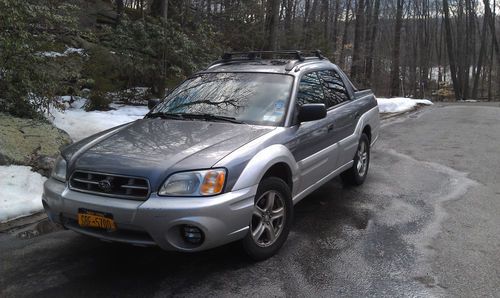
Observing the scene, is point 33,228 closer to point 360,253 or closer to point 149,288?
point 149,288

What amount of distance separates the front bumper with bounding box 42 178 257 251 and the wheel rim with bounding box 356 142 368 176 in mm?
3175

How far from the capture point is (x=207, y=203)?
345cm

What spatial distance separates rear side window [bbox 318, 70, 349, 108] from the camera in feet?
18.6

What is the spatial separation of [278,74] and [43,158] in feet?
11.4

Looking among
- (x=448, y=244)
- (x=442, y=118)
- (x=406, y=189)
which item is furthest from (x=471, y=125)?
(x=448, y=244)

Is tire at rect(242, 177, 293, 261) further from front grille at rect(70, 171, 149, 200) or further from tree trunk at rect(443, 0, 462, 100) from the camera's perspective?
tree trunk at rect(443, 0, 462, 100)

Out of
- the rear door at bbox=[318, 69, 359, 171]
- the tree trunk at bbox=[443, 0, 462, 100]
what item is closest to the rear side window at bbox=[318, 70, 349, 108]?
the rear door at bbox=[318, 69, 359, 171]

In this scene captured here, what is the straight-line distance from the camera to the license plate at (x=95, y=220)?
3541 millimetres

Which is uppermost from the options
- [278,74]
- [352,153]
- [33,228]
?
[278,74]

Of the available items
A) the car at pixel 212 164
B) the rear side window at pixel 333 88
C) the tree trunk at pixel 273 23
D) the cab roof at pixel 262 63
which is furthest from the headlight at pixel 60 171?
the tree trunk at pixel 273 23

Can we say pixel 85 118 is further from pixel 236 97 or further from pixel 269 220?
pixel 269 220

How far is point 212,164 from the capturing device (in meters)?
3.59

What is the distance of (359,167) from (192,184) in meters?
3.66

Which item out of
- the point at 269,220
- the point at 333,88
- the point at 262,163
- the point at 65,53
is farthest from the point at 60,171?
the point at 65,53
